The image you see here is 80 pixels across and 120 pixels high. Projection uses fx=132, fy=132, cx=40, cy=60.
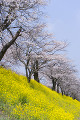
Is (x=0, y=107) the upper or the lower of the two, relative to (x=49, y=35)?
lower

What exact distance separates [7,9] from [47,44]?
8.65m

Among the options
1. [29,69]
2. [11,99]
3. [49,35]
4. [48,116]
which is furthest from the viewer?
[49,35]

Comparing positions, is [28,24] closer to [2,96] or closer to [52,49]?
[2,96]

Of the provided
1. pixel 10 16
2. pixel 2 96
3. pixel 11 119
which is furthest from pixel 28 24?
pixel 11 119

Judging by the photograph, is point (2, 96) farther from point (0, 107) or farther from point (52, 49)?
point (52, 49)

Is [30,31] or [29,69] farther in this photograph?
[29,69]

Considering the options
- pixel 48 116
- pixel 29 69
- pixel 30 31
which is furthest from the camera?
pixel 29 69

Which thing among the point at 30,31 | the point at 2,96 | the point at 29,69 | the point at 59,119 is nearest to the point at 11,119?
the point at 2,96

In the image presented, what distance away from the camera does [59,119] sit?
661cm

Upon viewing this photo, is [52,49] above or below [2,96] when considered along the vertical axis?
above

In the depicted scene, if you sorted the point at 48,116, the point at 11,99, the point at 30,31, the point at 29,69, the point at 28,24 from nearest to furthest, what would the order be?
the point at 48,116
the point at 11,99
the point at 28,24
the point at 30,31
the point at 29,69

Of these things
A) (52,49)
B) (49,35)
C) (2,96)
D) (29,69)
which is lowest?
(2,96)

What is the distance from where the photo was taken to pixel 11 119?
16.2ft

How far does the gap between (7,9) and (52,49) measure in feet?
30.6
